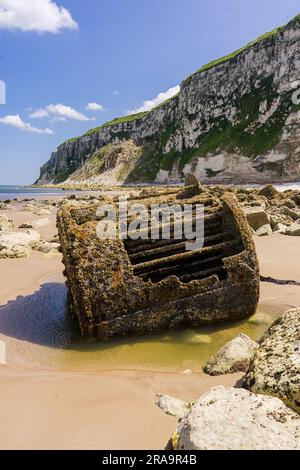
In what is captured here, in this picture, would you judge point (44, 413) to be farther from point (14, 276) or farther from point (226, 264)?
point (14, 276)

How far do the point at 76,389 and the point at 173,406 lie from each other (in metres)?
1.02

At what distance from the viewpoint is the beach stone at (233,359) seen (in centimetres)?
407

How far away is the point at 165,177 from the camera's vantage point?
84.1m

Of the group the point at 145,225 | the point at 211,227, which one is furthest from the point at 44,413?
the point at 211,227

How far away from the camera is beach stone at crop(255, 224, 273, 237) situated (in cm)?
1162

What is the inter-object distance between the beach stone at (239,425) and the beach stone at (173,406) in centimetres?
47

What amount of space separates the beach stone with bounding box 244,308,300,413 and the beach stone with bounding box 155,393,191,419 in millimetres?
582

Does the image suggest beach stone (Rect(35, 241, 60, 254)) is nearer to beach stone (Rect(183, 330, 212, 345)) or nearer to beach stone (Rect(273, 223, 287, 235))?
beach stone (Rect(183, 330, 212, 345))

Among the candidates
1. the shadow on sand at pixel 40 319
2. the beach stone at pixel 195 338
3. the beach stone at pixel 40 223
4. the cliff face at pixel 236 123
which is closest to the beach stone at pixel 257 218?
the shadow on sand at pixel 40 319

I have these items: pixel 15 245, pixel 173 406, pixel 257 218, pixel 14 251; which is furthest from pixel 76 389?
pixel 257 218

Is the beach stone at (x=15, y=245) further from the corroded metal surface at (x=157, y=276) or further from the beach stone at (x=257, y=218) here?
the beach stone at (x=257, y=218)

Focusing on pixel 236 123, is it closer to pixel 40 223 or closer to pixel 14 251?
pixel 40 223

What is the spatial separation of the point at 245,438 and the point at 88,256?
10.2 ft

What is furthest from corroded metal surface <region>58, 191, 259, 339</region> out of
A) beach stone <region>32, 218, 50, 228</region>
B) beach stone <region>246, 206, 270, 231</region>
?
beach stone <region>32, 218, 50, 228</region>
